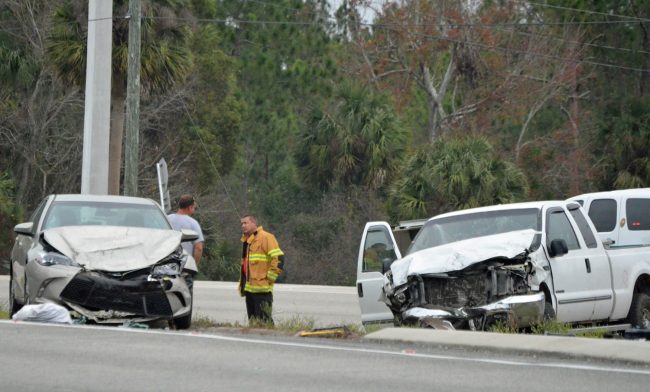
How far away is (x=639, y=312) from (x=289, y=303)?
8355 mm

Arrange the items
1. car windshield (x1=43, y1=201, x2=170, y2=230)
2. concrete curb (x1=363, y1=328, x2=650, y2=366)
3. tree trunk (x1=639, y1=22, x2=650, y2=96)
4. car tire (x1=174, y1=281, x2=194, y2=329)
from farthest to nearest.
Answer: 1. tree trunk (x1=639, y1=22, x2=650, y2=96)
2. car windshield (x1=43, y1=201, x2=170, y2=230)
3. car tire (x1=174, y1=281, x2=194, y2=329)
4. concrete curb (x1=363, y1=328, x2=650, y2=366)

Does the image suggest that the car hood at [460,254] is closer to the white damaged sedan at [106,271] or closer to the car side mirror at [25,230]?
the white damaged sedan at [106,271]

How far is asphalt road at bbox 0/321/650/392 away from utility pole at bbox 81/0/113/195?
12292 mm

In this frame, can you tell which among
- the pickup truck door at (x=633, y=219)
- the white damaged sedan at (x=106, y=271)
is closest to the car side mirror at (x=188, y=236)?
the white damaged sedan at (x=106, y=271)

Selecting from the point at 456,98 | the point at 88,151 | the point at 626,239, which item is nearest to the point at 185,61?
the point at 88,151

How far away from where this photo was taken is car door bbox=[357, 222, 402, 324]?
1548 centimetres

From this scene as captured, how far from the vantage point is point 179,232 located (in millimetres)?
15352

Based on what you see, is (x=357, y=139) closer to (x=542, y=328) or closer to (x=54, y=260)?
(x=54, y=260)

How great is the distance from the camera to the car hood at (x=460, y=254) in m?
13.8

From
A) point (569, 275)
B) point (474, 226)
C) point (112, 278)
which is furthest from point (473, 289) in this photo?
point (112, 278)

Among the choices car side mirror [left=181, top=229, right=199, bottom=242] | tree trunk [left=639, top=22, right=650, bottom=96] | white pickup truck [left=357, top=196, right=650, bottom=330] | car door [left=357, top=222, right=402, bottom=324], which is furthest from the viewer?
tree trunk [left=639, top=22, right=650, bottom=96]

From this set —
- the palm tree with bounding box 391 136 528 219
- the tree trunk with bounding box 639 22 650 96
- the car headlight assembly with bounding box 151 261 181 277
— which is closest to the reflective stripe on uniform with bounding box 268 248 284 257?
the car headlight assembly with bounding box 151 261 181 277

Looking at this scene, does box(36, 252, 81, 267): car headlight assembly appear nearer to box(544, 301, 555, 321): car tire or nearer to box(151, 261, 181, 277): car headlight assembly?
box(151, 261, 181, 277): car headlight assembly

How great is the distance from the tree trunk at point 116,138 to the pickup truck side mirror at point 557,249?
17185mm
